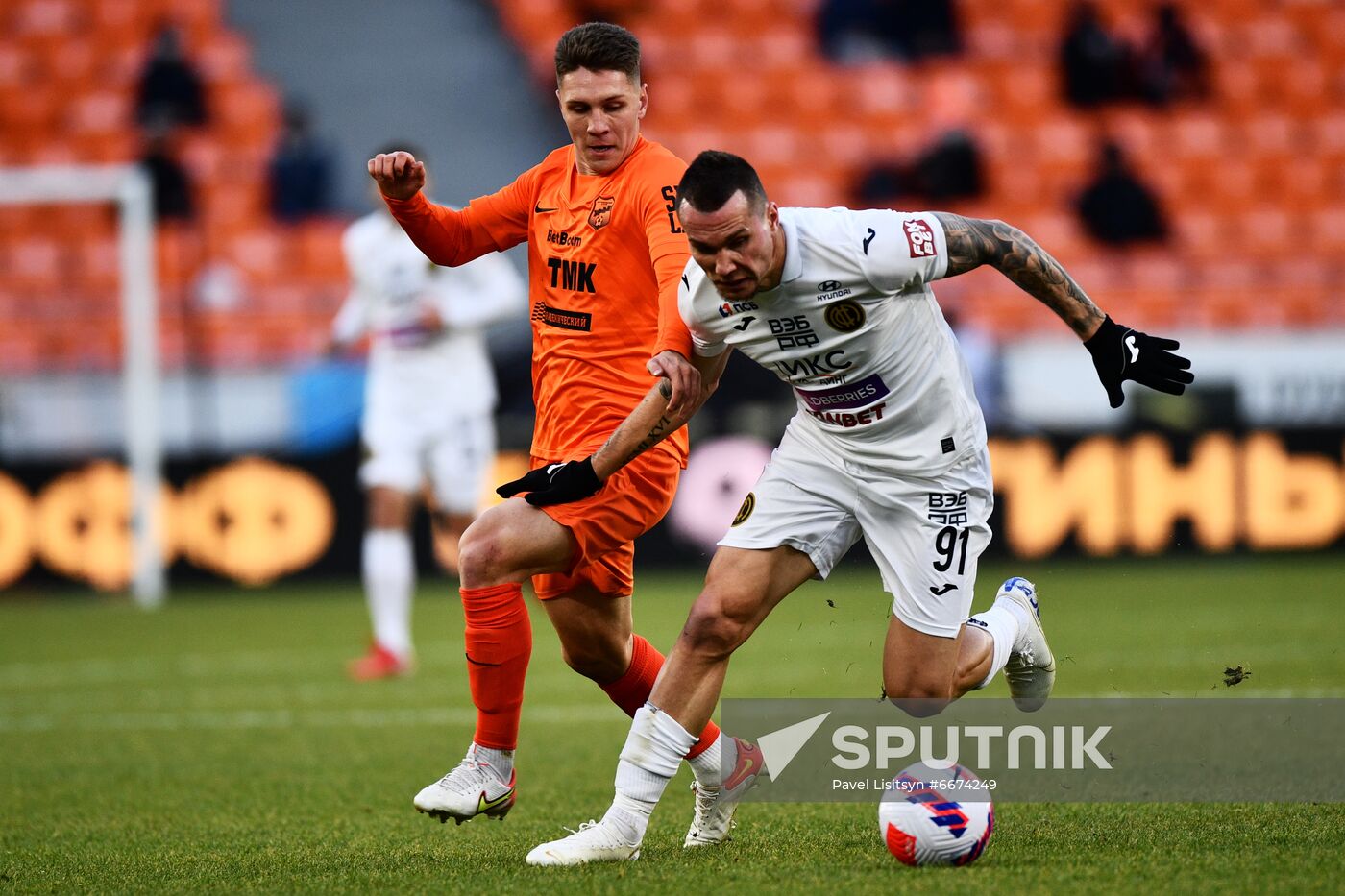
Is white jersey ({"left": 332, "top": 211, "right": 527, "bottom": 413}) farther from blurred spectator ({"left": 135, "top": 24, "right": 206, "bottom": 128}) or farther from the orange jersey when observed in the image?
blurred spectator ({"left": 135, "top": 24, "right": 206, "bottom": 128})

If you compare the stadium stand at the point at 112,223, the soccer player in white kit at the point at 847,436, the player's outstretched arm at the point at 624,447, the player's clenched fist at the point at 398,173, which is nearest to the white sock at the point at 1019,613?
the soccer player in white kit at the point at 847,436

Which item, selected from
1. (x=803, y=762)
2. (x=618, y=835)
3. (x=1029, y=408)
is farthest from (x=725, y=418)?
(x=618, y=835)

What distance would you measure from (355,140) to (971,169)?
21.0 feet

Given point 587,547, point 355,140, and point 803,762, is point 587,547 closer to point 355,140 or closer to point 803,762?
point 803,762

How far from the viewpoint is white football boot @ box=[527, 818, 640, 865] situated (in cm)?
444

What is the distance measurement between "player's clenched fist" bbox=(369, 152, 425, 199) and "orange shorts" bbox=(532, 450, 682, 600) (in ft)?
2.94

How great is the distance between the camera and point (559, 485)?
4.71 metres

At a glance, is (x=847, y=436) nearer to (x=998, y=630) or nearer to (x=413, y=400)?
(x=998, y=630)

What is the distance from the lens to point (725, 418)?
12852 mm

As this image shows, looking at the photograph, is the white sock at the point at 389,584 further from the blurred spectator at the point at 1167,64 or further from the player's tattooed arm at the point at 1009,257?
the blurred spectator at the point at 1167,64

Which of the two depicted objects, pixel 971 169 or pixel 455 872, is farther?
pixel 971 169

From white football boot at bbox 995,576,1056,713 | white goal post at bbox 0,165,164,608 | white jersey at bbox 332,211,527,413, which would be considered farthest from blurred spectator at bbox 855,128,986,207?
white football boot at bbox 995,576,1056,713

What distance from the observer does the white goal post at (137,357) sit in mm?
Answer: 12953

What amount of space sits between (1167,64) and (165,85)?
1025cm
